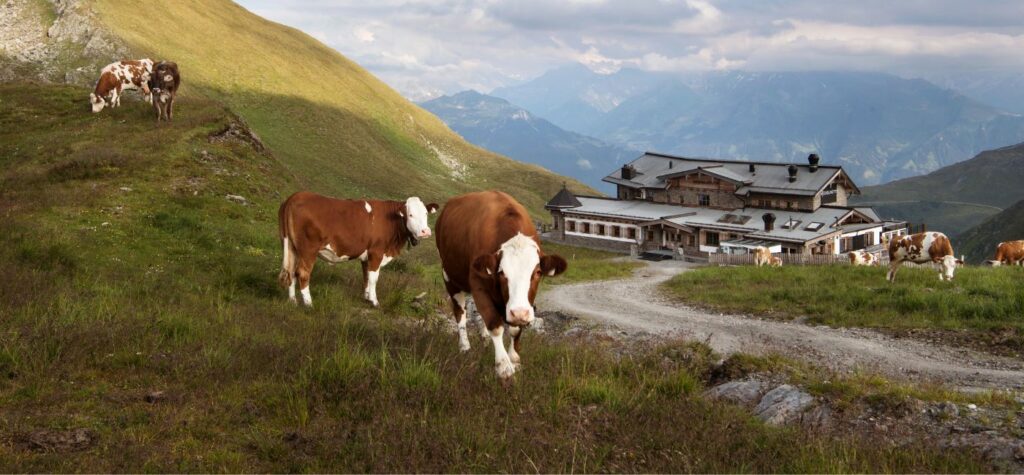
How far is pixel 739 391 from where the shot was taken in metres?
10.6

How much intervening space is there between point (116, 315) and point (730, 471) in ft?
30.0

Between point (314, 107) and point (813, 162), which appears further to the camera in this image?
point (314, 107)

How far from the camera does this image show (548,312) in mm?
23969

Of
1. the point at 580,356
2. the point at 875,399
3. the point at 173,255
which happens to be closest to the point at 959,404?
the point at 875,399

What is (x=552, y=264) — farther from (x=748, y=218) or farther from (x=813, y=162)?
(x=813, y=162)

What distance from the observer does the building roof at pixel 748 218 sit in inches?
2280

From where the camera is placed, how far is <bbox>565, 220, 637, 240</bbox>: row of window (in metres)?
67.7

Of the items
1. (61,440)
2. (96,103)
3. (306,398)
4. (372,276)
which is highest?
(96,103)

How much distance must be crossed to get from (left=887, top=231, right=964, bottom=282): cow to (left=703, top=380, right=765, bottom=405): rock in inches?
748

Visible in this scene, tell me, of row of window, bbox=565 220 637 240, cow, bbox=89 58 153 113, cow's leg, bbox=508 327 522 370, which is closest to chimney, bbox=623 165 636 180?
row of window, bbox=565 220 637 240

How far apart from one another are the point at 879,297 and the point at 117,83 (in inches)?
1354

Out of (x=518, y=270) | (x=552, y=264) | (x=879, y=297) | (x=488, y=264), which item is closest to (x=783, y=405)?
(x=552, y=264)

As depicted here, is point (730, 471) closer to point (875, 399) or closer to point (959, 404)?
point (875, 399)

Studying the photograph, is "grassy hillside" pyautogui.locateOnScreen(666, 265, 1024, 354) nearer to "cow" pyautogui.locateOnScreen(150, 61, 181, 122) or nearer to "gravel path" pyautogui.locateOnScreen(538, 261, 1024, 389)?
"gravel path" pyautogui.locateOnScreen(538, 261, 1024, 389)
